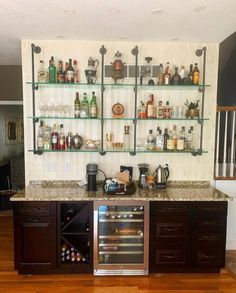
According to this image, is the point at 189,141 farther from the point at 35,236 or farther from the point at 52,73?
the point at 35,236

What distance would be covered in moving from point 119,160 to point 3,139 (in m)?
3.33

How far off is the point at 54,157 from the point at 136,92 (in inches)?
51.1

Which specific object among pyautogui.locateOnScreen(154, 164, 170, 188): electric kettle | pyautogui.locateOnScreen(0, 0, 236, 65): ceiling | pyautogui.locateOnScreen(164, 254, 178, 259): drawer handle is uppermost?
pyautogui.locateOnScreen(0, 0, 236, 65): ceiling

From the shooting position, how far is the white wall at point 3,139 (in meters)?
5.65

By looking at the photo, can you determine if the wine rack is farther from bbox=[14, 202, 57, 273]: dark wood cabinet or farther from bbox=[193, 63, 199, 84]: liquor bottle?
bbox=[193, 63, 199, 84]: liquor bottle

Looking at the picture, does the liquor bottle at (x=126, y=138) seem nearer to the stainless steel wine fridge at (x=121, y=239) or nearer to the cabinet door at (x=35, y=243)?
the stainless steel wine fridge at (x=121, y=239)

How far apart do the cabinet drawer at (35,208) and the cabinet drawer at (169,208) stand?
1.06m

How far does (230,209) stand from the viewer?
3.57 meters

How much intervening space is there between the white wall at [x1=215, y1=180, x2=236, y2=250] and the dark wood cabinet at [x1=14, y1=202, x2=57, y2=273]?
217cm

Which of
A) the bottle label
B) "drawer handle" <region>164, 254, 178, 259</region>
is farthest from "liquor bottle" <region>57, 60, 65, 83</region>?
"drawer handle" <region>164, 254, 178, 259</region>

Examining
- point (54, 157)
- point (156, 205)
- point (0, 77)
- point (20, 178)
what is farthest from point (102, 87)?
point (20, 178)

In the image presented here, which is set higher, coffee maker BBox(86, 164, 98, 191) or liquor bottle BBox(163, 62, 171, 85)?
liquor bottle BBox(163, 62, 171, 85)

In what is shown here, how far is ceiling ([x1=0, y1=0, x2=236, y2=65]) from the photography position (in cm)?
224

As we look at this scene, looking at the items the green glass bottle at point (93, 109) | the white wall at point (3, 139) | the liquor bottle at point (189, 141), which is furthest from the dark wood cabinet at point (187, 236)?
the white wall at point (3, 139)
